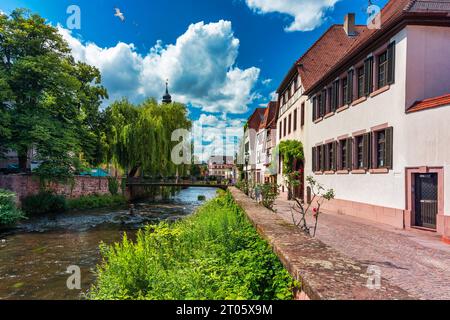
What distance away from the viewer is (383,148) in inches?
488

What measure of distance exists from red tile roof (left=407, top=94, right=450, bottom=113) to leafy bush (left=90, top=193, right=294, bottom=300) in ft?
23.6

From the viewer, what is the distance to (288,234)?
474 cm

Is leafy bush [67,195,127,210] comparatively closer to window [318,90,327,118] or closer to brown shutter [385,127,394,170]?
window [318,90,327,118]

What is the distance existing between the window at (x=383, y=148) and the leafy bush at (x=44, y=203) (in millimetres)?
20570

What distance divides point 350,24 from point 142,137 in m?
20.6

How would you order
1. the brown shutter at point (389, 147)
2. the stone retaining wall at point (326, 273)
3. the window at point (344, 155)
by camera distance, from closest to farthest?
1. the stone retaining wall at point (326, 273)
2. the brown shutter at point (389, 147)
3. the window at point (344, 155)

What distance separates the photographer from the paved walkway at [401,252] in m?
5.16

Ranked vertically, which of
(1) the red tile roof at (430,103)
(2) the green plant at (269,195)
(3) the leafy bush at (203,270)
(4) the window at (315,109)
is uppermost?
(4) the window at (315,109)

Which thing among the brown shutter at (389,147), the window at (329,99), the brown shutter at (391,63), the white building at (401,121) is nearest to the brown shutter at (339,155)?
the white building at (401,121)

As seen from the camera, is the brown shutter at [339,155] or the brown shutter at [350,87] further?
the brown shutter at [339,155]
